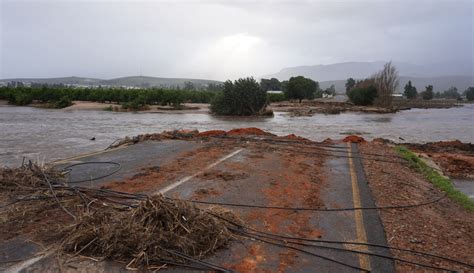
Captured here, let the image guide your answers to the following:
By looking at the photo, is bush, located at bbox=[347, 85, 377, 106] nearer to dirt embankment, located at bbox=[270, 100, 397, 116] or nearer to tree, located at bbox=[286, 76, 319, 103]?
dirt embankment, located at bbox=[270, 100, 397, 116]

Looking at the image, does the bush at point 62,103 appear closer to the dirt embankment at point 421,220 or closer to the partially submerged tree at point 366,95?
the partially submerged tree at point 366,95

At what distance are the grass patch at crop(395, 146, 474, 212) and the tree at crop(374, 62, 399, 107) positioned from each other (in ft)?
195

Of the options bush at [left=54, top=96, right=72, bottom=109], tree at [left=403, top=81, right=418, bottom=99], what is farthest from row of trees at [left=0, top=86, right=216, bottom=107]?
tree at [left=403, top=81, right=418, bottom=99]

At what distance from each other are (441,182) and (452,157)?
262 inches

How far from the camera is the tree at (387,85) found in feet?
223

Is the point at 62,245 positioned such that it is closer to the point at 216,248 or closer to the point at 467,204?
the point at 216,248

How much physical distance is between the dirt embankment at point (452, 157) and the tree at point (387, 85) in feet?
172

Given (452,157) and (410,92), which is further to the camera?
(410,92)

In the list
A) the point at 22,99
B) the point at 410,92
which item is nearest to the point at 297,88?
the point at 22,99

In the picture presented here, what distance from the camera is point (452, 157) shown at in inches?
569

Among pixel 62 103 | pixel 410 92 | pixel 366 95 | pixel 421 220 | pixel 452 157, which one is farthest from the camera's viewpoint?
pixel 410 92

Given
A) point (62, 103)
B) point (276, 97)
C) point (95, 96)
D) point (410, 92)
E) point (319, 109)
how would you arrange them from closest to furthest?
1. point (62, 103)
2. point (319, 109)
3. point (95, 96)
4. point (276, 97)
5. point (410, 92)

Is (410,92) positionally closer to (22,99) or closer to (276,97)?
(276,97)

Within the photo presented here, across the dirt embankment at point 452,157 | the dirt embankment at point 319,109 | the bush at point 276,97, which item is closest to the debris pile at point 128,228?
the dirt embankment at point 452,157
